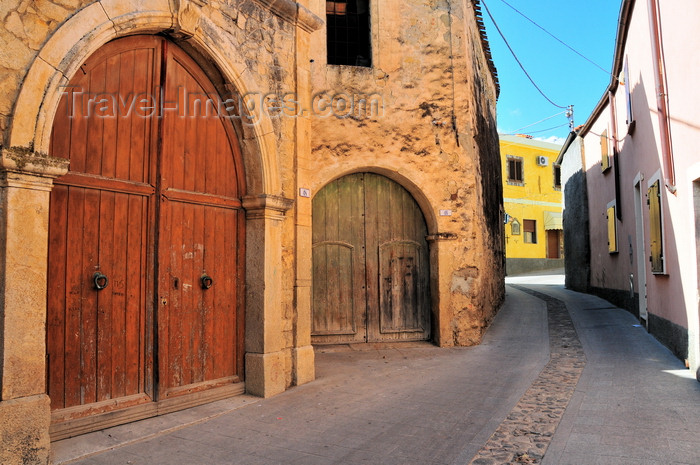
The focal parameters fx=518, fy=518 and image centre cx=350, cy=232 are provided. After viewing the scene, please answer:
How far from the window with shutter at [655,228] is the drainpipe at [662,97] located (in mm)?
687

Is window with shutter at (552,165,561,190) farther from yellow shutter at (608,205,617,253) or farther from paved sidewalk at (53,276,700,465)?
paved sidewalk at (53,276,700,465)

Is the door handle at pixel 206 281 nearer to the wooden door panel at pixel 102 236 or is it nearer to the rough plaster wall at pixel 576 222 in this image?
the wooden door panel at pixel 102 236

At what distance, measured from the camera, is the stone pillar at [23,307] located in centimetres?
312

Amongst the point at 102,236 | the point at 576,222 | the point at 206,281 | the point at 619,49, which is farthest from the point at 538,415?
the point at 576,222

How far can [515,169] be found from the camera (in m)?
27.1

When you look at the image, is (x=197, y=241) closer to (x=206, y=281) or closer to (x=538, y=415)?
(x=206, y=281)

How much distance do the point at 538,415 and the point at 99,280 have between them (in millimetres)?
3656

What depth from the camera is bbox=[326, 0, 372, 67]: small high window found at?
330 inches

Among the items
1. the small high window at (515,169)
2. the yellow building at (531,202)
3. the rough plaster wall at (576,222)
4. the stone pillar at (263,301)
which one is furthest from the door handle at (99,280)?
the small high window at (515,169)

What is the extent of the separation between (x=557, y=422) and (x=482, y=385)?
1.40 m

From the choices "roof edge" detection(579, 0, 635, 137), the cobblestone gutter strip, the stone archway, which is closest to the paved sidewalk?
the cobblestone gutter strip

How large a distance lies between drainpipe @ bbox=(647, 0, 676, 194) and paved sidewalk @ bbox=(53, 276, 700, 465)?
7.42 ft

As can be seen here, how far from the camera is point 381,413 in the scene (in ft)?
14.7

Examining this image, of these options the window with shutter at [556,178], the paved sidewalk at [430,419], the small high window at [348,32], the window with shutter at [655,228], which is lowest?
the paved sidewalk at [430,419]
